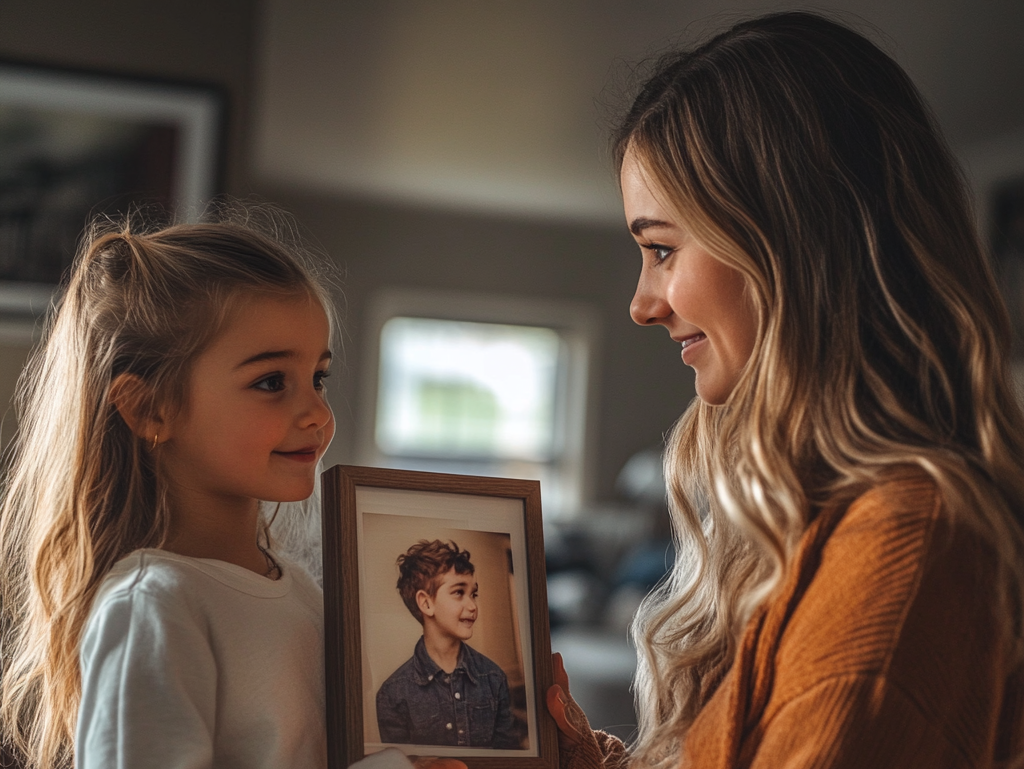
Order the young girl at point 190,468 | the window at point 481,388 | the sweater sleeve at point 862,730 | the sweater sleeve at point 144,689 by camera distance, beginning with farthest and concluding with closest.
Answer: the window at point 481,388, the young girl at point 190,468, the sweater sleeve at point 144,689, the sweater sleeve at point 862,730

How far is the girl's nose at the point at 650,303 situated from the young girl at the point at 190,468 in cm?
37

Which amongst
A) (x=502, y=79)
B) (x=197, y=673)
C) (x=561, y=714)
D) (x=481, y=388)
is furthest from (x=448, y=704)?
(x=481, y=388)

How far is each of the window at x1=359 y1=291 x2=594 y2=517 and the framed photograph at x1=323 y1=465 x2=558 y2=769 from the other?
6.71 meters

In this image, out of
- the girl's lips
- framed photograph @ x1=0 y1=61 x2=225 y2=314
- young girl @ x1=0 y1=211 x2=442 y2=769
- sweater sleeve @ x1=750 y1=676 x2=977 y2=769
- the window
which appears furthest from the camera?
the window

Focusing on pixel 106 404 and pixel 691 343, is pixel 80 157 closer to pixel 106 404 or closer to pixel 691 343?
pixel 106 404

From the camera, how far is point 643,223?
3.59ft

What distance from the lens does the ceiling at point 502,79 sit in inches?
154

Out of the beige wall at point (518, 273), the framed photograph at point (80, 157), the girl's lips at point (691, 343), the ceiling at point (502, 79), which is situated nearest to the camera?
the girl's lips at point (691, 343)

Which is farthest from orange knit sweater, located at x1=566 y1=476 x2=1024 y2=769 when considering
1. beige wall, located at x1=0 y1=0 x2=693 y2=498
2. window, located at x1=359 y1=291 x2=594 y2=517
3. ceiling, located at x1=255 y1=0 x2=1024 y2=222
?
window, located at x1=359 y1=291 x2=594 y2=517

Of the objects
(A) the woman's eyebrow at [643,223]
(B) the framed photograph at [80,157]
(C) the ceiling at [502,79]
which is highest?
(C) the ceiling at [502,79]

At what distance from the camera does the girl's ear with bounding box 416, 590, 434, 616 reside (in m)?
1.04

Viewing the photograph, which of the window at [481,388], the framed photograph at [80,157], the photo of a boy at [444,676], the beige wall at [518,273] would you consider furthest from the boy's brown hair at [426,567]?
the window at [481,388]

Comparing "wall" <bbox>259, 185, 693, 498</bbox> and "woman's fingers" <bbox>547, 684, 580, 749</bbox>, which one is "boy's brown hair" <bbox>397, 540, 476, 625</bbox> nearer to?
"woman's fingers" <bbox>547, 684, 580, 749</bbox>

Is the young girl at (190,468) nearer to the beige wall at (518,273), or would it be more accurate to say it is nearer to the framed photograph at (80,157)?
the framed photograph at (80,157)
